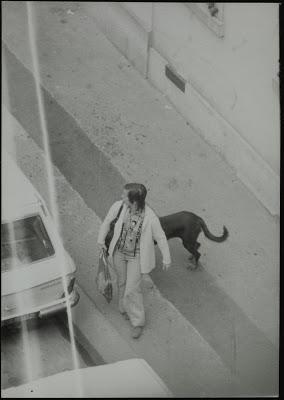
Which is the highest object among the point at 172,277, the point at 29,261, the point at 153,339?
the point at 29,261

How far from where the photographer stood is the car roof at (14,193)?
10.3m

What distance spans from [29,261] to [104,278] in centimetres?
83

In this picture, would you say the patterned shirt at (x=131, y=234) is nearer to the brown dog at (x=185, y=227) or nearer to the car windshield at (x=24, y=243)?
the brown dog at (x=185, y=227)

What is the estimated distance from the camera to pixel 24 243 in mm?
10273

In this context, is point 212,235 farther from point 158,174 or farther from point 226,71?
point 226,71

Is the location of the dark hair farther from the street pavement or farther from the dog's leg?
the street pavement

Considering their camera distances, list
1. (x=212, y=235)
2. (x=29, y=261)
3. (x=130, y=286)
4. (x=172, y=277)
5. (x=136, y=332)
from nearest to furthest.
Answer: (x=29, y=261)
(x=130, y=286)
(x=136, y=332)
(x=212, y=235)
(x=172, y=277)

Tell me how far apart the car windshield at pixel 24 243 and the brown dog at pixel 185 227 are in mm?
1293

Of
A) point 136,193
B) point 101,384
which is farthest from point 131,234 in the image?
point 101,384

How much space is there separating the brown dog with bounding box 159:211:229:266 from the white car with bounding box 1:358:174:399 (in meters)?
1.81

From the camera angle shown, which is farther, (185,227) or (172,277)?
(172,277)

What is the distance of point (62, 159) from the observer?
12.3 m

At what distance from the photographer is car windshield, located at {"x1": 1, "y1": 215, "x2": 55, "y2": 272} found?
10172 mm

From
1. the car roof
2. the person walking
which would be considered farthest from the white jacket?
the car roof
